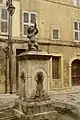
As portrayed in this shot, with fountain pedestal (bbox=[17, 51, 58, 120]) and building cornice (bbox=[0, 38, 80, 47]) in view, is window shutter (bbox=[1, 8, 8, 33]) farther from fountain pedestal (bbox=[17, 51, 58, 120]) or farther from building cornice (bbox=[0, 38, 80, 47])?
fountain pedestal (bbox=[17, 51, 58, 120])

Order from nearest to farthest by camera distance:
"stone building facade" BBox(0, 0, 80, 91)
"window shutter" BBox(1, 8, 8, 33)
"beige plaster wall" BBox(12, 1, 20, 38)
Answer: "window shutter" BBox(1, 8, 8, 33) < "beige plaster wall" BBox(12, 1, 20, 38) < "stone building facade" BBox(0, 0, 80, 91)

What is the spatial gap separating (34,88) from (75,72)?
36.2ft

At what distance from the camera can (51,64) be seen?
14086 mm

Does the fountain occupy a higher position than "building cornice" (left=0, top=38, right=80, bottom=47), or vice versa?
"building cornice" (left=0, top=38, right=80, bottom=47)

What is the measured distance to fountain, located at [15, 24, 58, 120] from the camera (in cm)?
559

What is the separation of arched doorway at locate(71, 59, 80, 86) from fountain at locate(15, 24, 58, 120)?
414 inches

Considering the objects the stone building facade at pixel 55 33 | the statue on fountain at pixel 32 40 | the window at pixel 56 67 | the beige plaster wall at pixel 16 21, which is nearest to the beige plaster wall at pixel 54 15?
the stone building facade at pixel 55 33

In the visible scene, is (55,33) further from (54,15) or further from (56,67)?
(56,67)

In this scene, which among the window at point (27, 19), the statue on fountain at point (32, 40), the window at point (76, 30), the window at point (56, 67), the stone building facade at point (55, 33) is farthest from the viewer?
the window at point (76, 30)

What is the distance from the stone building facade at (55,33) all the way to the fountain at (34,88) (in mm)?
6880

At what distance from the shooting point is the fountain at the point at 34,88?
5590 millimetres

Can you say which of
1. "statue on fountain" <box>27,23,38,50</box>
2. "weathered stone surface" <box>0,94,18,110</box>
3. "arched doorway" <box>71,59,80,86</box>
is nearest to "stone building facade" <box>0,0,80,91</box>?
"arched doorway" <box>71,59,80,86</box>

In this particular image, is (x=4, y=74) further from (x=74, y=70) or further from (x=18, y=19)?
(x=74, y=70)

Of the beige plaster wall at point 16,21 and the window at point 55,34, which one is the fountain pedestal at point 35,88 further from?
the window at point 55,34
